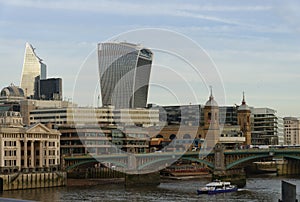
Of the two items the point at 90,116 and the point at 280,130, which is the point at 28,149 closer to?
the point at 90,116

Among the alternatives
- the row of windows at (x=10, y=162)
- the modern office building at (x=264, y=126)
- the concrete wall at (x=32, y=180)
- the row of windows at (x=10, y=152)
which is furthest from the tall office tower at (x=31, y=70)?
the concrete wall at (x=32, y=180)

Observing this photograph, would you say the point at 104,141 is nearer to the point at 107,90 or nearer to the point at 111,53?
the point at 111,53

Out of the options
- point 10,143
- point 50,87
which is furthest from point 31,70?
point 10,143

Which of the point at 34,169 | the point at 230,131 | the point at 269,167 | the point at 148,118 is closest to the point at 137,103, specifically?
the point at 148,118

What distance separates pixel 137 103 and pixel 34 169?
50.5 m

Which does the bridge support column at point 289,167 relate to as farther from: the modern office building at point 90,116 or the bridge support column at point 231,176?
the modern office building at point 90,116

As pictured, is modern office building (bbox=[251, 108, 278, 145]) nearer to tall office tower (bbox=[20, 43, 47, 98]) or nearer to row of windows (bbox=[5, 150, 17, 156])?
tall office tower (bbox=[20, 43, 47, 98])

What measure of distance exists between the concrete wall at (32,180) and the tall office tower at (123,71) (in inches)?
1052

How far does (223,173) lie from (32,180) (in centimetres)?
1898

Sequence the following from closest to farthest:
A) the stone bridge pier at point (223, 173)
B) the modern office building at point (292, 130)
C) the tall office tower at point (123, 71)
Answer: the stone bridge pier at point (223, 173) → the tall office tower at point (123, 71) → the modern office building at point (292, 130)

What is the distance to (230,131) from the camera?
10975 cm

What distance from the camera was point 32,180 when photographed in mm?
63406

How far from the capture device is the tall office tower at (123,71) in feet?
297

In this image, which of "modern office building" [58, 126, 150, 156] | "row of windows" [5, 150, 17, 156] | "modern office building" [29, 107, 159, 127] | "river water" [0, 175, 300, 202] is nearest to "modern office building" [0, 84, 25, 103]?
"modern office building" [29, 107, 159, 127]
